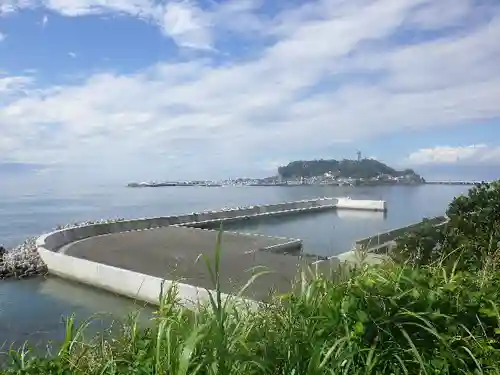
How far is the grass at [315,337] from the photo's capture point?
57.6 inches

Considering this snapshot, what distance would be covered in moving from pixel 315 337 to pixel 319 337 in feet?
0.05

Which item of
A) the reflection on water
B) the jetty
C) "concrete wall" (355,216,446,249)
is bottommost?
the reflection on water

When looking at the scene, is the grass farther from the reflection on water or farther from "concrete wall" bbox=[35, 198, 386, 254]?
"concrete wall" bbox=[35, 198, 386, 254]

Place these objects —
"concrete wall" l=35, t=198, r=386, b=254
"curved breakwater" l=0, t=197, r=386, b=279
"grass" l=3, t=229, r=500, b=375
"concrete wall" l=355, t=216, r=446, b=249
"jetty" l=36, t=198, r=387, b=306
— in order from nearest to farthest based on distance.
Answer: "grass" l=3, t=229, r=500, b=375 → "concrete wall" l=355, t=216, r=446, b=249 → "jetty" l=36, t=198, r=387, b=306 → "curved breakwater" l=0, t=197, r=386, b=279 → "concrete wall" l=35, t=198, r=386, b=254

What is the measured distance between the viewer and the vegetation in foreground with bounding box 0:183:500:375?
1.46 meters

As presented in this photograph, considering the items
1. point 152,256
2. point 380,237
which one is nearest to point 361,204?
point 380,237

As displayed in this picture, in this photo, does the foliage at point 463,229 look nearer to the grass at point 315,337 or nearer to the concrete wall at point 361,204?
the grass at point 315,337

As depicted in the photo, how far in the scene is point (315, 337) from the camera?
1.64m

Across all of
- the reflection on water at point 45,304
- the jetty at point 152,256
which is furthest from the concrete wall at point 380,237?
the reflection on water at point 45,304

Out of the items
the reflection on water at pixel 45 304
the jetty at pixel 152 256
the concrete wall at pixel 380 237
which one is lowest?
the reflection on water at pixel 45 304

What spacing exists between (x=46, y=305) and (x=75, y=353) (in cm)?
646

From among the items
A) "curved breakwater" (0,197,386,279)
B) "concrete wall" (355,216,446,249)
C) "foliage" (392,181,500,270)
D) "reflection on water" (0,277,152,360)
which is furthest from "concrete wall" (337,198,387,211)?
"foliage" (392,181,500,270)

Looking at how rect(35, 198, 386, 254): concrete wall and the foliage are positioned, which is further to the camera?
rect(35, 198, 386, 254): concrete wall

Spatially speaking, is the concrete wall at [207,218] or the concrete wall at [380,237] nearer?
the concrete wall at [380,237]
